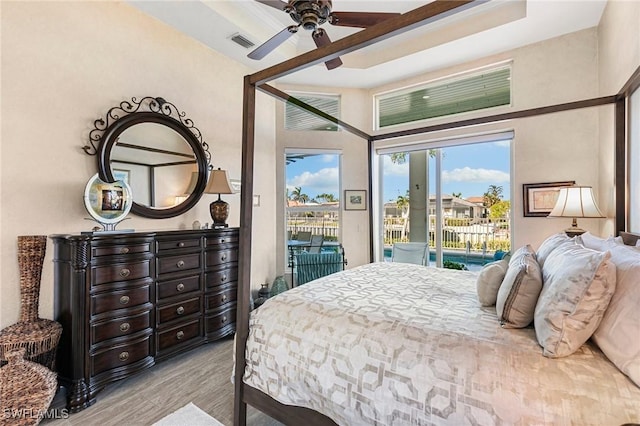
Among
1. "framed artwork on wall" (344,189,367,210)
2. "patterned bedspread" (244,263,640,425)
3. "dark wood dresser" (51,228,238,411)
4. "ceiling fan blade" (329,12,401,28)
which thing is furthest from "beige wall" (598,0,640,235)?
"dark wood dresser" (51,228,238,411)

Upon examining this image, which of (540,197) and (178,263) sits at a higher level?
(540,197)

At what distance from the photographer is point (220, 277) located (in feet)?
10.5

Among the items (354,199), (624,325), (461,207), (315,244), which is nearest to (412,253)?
(461,207)

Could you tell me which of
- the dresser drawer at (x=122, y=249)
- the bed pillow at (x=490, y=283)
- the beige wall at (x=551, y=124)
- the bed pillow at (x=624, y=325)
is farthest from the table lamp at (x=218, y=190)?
the beige wall at (x=551, y=124)

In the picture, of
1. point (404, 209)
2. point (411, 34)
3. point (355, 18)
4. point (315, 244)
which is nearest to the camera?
point (355, 18)

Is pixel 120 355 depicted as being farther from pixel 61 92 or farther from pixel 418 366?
pixel 418 366

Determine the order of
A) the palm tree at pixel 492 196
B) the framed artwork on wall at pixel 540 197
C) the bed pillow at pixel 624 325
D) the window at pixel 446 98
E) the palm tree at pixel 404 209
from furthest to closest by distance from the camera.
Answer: the palm tree at pixel 404 209 < the palm tree at pixel 492 196 < the window at pixel 446 98 < the framed artwork on wall at pixel 540 197 < the bed pillow at pixel 624 325

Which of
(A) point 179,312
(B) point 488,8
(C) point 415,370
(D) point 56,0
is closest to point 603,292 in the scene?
(C) point 415,370

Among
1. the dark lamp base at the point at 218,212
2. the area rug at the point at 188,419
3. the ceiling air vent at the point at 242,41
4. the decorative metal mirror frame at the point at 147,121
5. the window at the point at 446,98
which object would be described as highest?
the ceiling air vent at the point at 242,41

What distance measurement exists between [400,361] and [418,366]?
7 centimetres

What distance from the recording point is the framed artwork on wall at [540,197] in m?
3.47

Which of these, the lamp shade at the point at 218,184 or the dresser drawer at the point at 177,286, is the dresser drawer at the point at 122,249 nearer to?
the dresser drawer at the point at 177,286

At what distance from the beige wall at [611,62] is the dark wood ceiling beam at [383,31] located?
1.81m

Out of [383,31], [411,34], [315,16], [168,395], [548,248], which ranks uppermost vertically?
[411,34]
